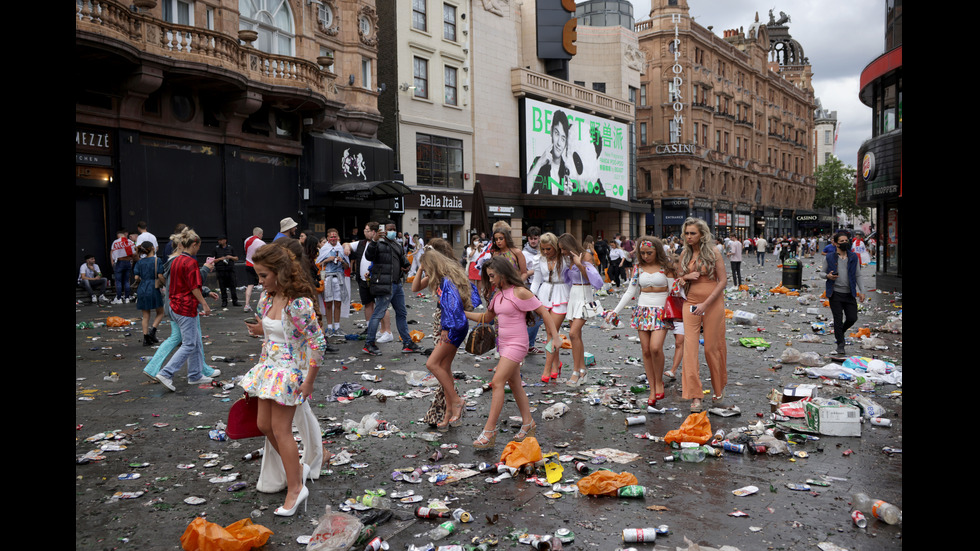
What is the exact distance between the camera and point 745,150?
6675 cm

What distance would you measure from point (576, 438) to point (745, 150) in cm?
6685

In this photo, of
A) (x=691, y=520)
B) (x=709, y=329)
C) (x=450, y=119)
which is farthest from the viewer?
(x=450, y=119)

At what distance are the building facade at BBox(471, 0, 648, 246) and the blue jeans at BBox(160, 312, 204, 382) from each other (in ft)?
85.9

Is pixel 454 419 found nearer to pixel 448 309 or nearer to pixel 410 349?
pixel 448 309

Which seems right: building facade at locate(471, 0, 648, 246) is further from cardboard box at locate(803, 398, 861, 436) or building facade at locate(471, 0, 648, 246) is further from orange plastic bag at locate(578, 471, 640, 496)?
orange plastic bag at locate(578, 471, 640, 496)

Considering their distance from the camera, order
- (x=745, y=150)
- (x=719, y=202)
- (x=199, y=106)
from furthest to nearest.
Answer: (x=745, y=150)
(x=719, y=202)
(x=199, y=106)

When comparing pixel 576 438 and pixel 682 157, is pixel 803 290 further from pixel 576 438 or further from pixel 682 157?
pixel 682 157

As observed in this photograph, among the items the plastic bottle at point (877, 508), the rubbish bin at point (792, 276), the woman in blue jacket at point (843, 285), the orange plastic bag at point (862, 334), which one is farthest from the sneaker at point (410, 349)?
the rubbish bin at point (792, 276)

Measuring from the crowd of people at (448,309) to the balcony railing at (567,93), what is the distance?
25.8m

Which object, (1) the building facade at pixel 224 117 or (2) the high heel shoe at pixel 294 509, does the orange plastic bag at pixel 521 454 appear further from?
(1) the building facade at pixel 224 117

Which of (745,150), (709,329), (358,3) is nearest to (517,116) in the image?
(358,3)

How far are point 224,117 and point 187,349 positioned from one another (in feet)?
48.5

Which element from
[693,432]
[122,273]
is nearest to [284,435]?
[693,432]

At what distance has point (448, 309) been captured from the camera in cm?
634
